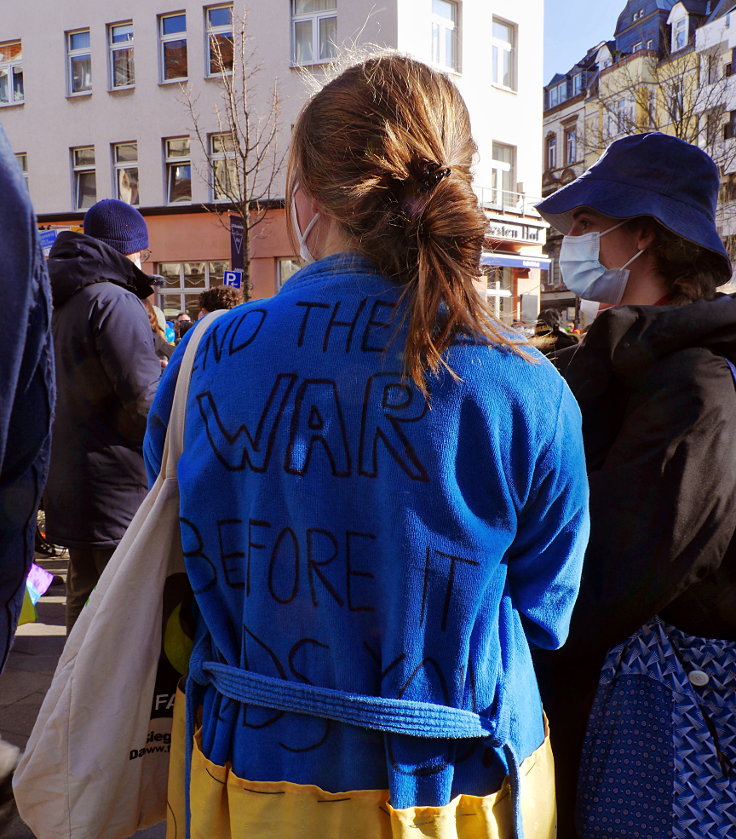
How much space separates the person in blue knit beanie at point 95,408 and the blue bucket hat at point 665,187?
5.81ft

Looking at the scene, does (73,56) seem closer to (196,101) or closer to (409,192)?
(196,101)

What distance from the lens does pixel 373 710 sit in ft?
3.59

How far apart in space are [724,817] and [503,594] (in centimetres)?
60

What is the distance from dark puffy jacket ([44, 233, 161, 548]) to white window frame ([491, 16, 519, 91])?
63.2ft

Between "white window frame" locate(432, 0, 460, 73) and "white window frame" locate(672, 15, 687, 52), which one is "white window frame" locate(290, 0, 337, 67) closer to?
"white window frame" locate(432, 0, 460, 73)

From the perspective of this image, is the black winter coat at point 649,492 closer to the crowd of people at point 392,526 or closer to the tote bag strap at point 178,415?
the crowd of people at point 392,526

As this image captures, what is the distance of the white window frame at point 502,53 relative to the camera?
2012cm

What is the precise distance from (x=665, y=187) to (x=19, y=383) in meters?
1.56

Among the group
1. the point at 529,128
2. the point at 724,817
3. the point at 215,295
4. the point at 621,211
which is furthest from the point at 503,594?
the point at 529,128

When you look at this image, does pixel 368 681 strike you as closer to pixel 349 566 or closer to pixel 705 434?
pixel 349 566

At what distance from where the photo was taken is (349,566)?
113 centimetres

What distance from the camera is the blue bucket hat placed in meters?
1.79

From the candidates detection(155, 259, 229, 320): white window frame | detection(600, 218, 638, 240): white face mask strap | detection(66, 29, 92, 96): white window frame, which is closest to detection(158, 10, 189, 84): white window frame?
detection(66, 29, 92, 96): white window frame

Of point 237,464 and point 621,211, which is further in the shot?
point 621,211
